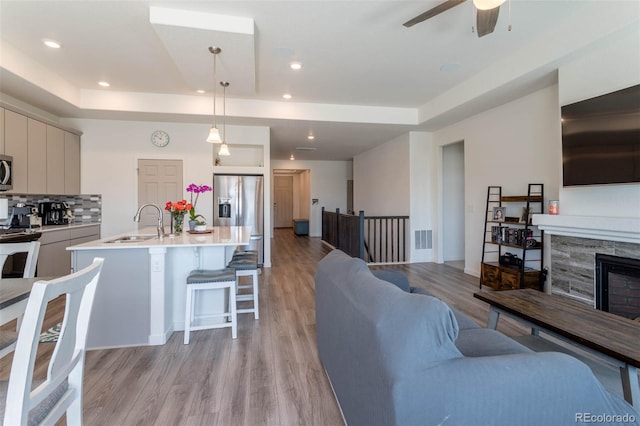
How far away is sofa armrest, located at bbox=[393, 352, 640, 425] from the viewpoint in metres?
0.99

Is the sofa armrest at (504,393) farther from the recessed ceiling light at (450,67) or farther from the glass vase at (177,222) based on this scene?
the recessed ceiling light at (450,67)

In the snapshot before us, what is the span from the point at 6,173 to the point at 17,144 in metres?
0.46

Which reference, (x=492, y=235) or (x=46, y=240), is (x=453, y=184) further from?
(x=46, y=240)

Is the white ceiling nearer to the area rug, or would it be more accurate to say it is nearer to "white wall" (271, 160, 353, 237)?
the area rug

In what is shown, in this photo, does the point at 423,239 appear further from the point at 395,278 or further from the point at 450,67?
the point at 395,278

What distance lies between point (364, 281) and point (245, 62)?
2882 mm

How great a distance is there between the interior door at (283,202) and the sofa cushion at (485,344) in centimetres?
1136

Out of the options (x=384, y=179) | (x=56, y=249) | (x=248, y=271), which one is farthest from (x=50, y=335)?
(x=384, y=179)

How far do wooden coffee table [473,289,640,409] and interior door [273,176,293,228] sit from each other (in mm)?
10900

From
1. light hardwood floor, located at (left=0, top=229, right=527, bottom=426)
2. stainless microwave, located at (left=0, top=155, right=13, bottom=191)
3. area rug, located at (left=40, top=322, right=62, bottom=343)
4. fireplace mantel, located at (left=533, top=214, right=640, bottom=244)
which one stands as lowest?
light hardwood floor, located at (left=0, top=229, right=527, bottom=426)

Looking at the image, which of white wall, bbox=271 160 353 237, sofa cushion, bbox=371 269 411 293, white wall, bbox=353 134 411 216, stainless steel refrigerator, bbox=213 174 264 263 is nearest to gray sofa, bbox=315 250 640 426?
sofa cushion, bbox=371 269 411 293

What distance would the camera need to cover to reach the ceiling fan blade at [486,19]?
209 cm

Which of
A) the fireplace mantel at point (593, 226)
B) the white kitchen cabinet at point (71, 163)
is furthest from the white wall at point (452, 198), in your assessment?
the white kitchen cabinet at point (71, 163)

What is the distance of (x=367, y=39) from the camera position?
123 inches
